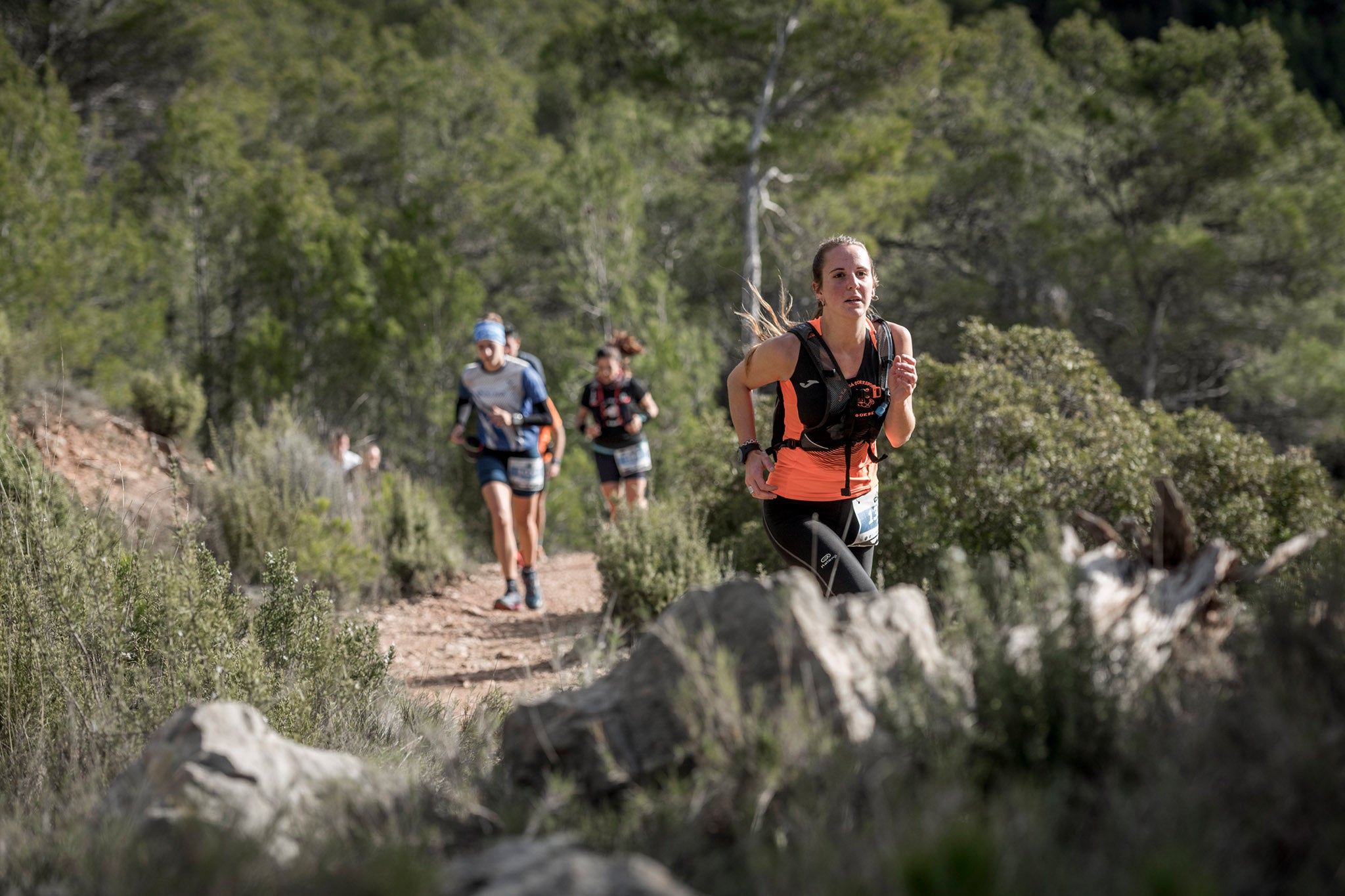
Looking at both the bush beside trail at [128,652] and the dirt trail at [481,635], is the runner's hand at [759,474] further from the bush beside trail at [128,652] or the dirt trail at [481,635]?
the bush beside trail at [128,652]

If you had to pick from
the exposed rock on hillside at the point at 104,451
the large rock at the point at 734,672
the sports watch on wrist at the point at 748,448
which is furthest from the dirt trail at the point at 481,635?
the exposed rock on hillside at the point at 104,451

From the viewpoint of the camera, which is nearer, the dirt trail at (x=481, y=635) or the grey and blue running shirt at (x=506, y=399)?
the dirt trail at (x=481, y=635)

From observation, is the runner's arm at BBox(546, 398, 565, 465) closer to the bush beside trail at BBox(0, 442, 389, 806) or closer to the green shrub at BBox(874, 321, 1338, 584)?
the green shrub at BBox(874, 321, 1338, 584)

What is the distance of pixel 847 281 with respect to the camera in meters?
3.34

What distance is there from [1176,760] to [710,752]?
82cm

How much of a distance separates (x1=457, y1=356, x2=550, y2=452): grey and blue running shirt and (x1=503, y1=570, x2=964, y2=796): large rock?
3.85 metres

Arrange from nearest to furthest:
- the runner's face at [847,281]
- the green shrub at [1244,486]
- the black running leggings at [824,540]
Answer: the black running leggings at [824,540] → the runner's face at [847,281] → the green shrub at [1244,486]

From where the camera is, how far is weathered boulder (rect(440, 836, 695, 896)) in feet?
4.58

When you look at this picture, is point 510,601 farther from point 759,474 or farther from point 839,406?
point 839,406

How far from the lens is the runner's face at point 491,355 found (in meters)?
6.11

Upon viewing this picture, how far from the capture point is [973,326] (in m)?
6.45

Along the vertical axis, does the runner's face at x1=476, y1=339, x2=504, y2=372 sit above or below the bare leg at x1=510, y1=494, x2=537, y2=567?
above

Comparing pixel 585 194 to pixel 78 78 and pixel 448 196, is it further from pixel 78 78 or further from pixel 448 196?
pixel 78 78

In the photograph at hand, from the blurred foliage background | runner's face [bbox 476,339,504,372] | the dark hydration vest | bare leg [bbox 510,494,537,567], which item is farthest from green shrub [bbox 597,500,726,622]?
the blurred foliage background
